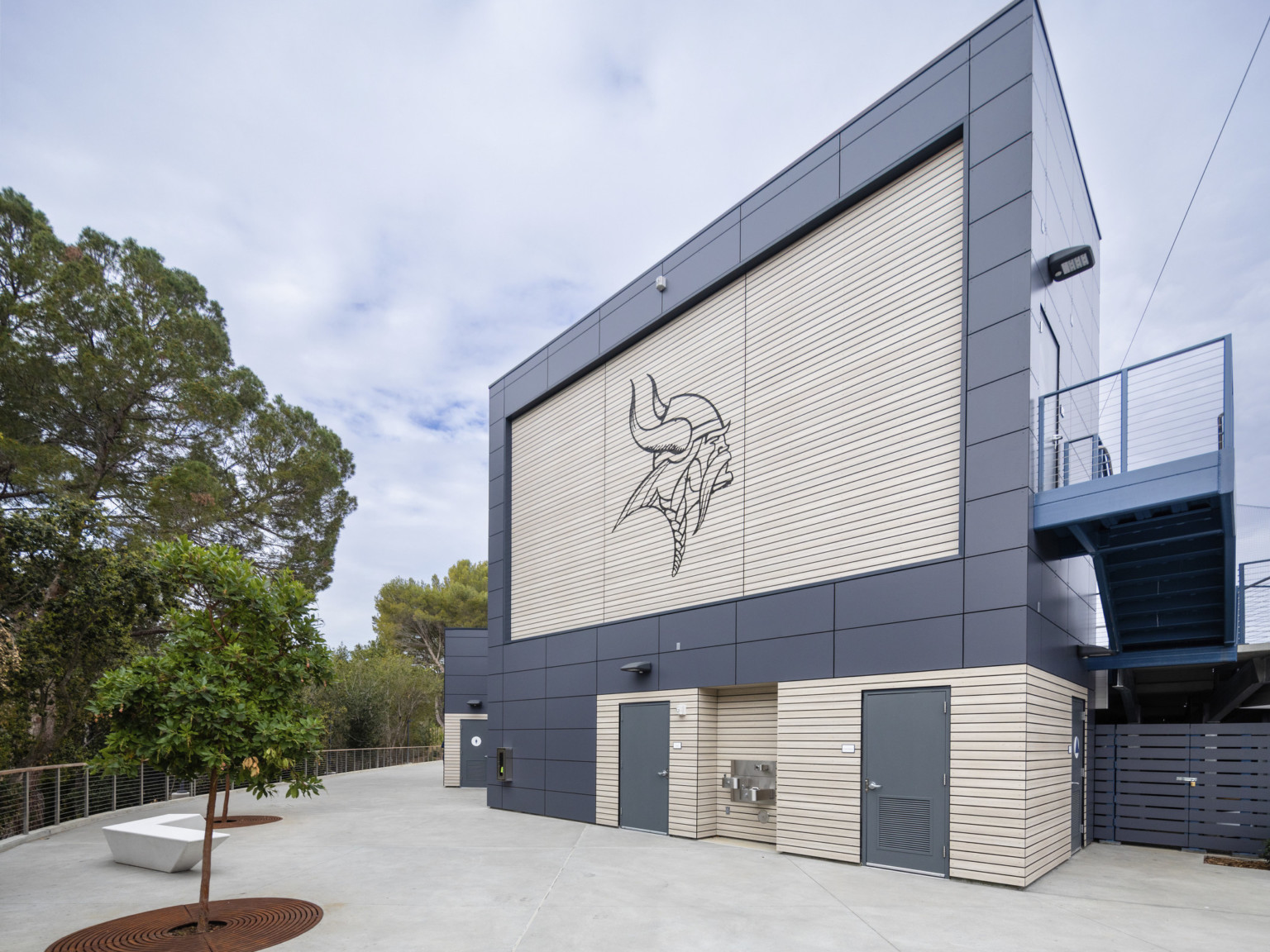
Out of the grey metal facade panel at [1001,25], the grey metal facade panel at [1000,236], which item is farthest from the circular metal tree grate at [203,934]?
the grey metal facade panel at [1001,25]

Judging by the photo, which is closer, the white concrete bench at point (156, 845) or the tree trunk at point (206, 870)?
the tree trunk at point (206, 870)

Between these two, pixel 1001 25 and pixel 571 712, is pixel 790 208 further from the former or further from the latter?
pixel 571 712

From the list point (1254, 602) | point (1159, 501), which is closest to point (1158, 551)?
point (1159, 501)

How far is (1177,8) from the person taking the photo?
10242 millimetres

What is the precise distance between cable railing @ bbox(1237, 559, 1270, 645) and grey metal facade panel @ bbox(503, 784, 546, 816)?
36.2 ft

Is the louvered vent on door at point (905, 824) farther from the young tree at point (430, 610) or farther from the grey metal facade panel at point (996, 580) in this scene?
the young tree at point (430, 610)

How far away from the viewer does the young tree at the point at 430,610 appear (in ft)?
122

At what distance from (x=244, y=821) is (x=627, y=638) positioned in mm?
7379

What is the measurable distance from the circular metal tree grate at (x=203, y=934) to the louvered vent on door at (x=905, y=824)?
562cm

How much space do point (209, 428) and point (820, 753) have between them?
15.5m

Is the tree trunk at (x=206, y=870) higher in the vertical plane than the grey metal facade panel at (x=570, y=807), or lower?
higher

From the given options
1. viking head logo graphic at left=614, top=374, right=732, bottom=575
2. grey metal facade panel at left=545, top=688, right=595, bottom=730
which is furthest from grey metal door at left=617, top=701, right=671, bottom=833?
viking head logo graphic at left=614, top=374, right=732, bottom=575

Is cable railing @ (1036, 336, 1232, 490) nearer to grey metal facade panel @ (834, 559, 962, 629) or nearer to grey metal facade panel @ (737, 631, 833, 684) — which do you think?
grey metal facade panel @ (834, 559, 962, 629)

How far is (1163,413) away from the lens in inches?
308
